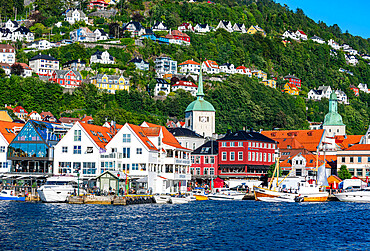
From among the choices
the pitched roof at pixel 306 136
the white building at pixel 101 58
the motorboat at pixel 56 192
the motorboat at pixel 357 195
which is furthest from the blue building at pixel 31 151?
the white building at pixel 101 58

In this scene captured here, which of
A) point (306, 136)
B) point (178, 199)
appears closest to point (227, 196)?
point (178, 199)

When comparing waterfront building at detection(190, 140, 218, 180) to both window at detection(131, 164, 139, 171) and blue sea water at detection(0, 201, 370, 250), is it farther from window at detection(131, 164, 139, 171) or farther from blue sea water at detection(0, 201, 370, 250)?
blue sea water at detection(0, 201, 370, 250)

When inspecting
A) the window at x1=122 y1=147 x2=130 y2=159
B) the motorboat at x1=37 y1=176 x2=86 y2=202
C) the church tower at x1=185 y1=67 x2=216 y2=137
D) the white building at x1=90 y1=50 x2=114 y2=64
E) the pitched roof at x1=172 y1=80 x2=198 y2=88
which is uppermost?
the white building at x1=90 y1=50 x2=114 y2=64

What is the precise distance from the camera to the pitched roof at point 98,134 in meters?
83.5

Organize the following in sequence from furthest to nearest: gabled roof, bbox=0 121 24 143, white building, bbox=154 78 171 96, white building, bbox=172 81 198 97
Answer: white building, bbox=172 81 198 97, white building, bbox=154 78 171 96, gabled roof, bbox=0 121 24 143

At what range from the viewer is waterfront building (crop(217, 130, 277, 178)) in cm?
11112

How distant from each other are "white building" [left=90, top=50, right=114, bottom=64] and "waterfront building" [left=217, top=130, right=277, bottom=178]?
86207 millimetres

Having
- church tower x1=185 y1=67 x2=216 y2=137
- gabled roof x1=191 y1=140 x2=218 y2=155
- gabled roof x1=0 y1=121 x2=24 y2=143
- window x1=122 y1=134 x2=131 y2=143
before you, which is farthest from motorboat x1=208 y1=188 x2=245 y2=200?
church tower x1=185 y1=67 x2=216 y2=137

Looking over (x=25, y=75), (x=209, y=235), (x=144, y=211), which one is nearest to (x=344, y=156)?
(x=144, y=211)

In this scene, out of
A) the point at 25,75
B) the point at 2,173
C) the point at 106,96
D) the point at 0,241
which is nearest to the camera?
the point at 0,241

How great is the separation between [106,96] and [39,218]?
11656cm

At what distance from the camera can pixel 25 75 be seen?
181 m

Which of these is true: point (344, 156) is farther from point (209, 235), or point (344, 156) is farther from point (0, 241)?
point (0, 241)

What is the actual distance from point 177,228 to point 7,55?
160 metres
